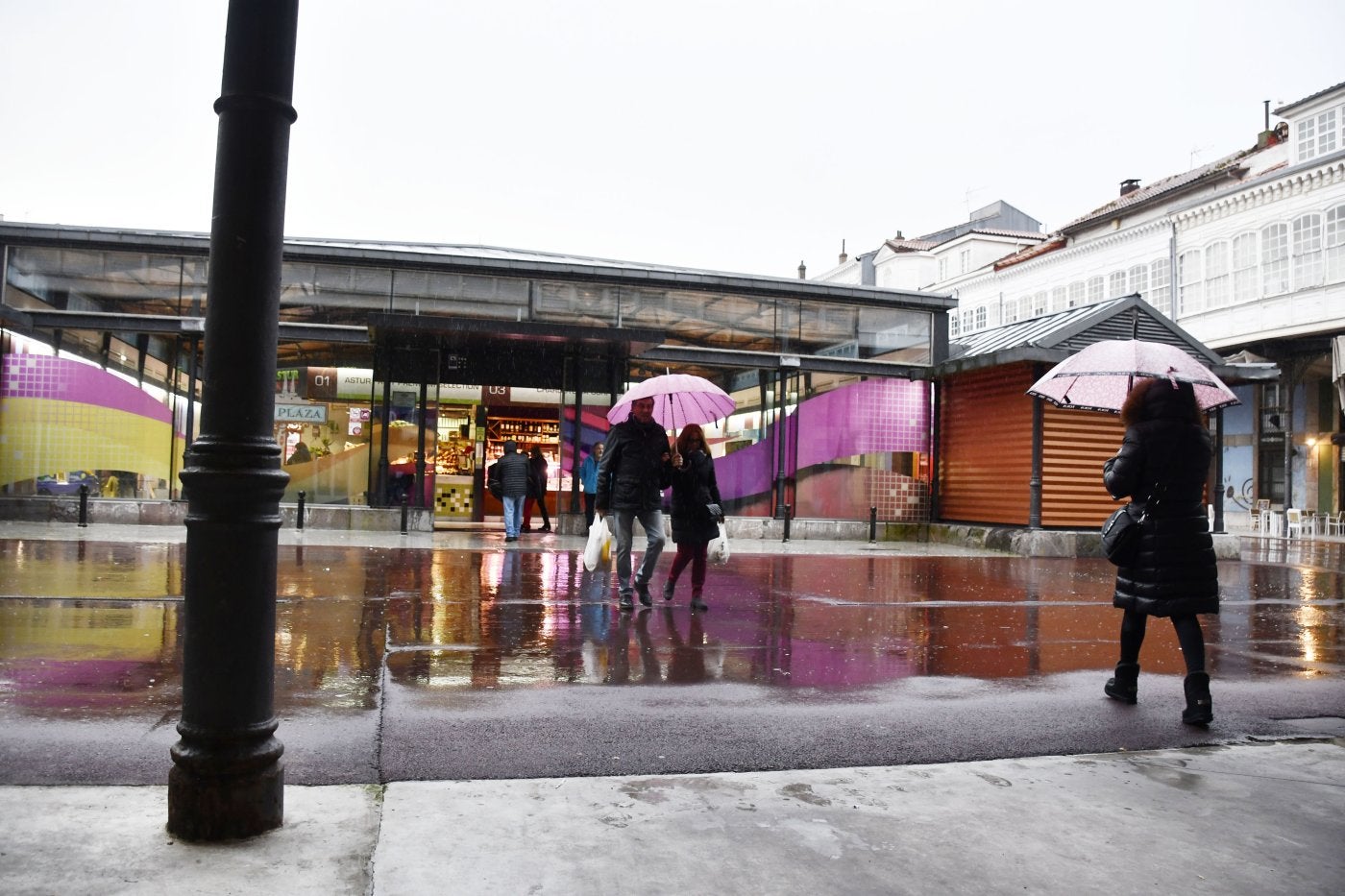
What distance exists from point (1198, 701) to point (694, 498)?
480 cm

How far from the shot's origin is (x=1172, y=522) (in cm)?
552

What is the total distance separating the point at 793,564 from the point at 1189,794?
10.2m

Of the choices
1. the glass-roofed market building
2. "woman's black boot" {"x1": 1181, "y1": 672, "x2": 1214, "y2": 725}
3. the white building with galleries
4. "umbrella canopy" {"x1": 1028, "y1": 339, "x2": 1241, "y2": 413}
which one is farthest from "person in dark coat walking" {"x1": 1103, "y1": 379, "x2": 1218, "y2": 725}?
the white building with galleries

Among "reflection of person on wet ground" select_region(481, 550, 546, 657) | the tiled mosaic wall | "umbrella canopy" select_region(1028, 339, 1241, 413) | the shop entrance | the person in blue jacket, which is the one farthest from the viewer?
the person in blue jacket

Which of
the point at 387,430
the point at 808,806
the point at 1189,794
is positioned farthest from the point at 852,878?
the point at 387,430

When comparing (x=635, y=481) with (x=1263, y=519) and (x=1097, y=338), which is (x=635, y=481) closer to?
(x=1097, y=338)

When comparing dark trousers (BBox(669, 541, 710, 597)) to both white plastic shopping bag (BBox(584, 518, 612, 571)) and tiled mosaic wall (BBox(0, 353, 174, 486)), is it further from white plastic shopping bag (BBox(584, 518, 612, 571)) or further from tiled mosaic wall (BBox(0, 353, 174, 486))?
tiled mosaic wall (BBox(0, 353, 174, 486))

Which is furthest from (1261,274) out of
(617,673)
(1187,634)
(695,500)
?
(617,673)

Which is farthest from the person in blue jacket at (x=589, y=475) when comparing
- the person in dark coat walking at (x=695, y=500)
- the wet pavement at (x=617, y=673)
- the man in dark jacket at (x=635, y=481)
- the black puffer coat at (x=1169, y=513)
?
the black puffer coat at (x=1169, y=513)

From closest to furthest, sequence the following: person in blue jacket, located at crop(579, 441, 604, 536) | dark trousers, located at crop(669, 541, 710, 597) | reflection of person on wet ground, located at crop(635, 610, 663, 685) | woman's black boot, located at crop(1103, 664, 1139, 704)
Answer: woman's black boot, located at crop(1103, 664, 1139, 704)
reflection of person on wet ground, located at crop(635, 610, 663, 685)
dark trousers, located at crop(669, 541, 710, 597)
person in blue jacket, located at crop(579, 441, 604, 536)

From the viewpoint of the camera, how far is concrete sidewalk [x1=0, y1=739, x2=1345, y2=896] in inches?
116

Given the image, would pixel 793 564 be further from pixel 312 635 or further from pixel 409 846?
pixel 409 846

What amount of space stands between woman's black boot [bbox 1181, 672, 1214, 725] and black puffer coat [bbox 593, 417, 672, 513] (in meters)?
4.83

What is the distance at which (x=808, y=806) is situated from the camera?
373cm
